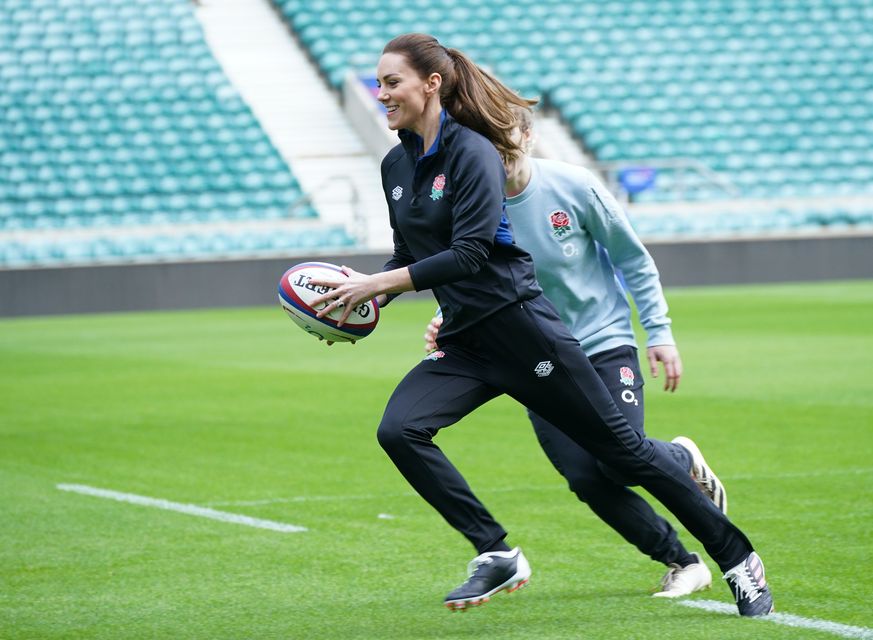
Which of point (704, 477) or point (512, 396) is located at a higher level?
point (512, 396)

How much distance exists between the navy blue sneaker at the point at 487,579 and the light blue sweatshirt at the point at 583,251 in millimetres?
1008

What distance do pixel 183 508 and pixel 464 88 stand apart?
3556mm

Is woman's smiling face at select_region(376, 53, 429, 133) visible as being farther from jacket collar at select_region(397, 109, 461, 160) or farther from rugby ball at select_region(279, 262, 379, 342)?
rugby ball at select_region(279, 262, 379, 342)

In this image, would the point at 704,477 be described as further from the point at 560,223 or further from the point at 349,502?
the point at 349,502

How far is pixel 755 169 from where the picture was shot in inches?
1171

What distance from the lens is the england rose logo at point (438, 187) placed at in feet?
16.3

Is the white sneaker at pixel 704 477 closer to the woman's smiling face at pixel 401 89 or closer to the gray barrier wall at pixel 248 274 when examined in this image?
the woman's smiling face at pixel 401 89

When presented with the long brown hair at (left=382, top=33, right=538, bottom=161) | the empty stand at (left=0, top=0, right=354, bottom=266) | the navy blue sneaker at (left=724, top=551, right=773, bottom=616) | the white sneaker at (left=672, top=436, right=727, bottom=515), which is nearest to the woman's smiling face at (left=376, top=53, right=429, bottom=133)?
the long brown hair at (left=382, top=33, right=538, bottom=161)

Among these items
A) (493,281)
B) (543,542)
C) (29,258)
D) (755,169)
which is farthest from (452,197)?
(755,169)

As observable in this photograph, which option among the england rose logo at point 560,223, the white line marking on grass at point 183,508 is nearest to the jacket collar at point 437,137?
the england rose logo at point 560,223

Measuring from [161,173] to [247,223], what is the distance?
90.6 inches

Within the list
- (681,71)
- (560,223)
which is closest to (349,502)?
(560,223)

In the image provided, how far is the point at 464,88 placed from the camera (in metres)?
5.10

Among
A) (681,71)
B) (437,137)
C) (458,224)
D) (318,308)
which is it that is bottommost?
(681,71)
